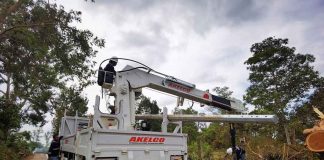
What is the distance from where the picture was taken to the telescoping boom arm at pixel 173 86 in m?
7.27

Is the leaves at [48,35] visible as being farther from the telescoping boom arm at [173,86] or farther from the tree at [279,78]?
the tree at [279,78]

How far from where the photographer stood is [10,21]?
1174 cm

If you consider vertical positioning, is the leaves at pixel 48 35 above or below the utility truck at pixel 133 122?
above

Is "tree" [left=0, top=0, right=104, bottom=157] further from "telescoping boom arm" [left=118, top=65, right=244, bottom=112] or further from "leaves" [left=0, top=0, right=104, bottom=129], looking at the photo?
"telescoping boom arm" [left=118, top=65, right=244, bottom=112]

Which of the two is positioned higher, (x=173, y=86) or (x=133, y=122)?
(x=173, y=86)

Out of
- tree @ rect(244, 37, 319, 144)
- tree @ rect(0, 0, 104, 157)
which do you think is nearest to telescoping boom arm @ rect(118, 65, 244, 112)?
tree @ rect(0, 0, 104, 157)

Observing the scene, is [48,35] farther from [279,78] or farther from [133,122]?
[279,78]

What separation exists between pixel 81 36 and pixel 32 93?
9.61 meters

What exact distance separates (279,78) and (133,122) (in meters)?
22.8

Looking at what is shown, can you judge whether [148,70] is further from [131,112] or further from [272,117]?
[272,117]

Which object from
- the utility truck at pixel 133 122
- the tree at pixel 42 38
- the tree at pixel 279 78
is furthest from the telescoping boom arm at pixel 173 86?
the tree at pixel 279 78

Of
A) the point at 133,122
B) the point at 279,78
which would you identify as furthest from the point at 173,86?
the point at 279,78

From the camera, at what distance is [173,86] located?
7895 mm

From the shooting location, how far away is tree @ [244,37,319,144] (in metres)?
25.9
